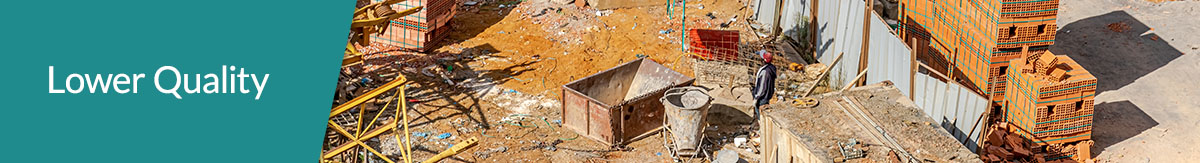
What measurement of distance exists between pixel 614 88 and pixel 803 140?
4.73m

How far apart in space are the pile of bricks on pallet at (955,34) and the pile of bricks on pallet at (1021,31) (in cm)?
8

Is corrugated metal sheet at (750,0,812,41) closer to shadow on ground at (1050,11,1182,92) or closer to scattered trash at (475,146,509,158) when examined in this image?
shadow on ground at (1050,11,1182,92)

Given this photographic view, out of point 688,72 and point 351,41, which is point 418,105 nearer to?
point 351,41

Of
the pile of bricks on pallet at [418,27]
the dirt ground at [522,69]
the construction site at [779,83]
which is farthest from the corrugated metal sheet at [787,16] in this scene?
the pile of bricks on pallet at [418,27]

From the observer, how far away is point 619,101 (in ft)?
68.3

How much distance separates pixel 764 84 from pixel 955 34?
2446 millimetres

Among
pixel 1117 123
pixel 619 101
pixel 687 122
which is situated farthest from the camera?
pixel 619 101

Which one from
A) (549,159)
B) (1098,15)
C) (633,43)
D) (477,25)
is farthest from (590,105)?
(1098,15)

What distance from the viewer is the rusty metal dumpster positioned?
19.1 meters

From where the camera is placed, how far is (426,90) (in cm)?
2192

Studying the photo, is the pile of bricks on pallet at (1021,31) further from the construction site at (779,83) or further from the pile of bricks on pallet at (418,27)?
the pile of bricks on pallet at (418,27)

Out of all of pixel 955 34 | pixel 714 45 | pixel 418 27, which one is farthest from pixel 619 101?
pixel 418 27

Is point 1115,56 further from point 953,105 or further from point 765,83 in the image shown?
point 765,83

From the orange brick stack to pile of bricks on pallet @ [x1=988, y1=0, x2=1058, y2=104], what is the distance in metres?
0.19
